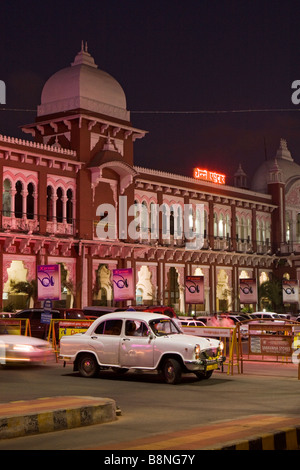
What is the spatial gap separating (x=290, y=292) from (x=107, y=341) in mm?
24953

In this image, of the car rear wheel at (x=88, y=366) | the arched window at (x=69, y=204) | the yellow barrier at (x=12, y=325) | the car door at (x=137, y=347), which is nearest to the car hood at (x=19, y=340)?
the yellow barrier at (x=12, y=325)

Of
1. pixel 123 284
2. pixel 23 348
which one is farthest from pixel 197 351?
pixel 123 284

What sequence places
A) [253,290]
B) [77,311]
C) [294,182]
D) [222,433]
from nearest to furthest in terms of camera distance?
1. [222,433]
2. [77,311]
3. [253,290]
4. [294,182]

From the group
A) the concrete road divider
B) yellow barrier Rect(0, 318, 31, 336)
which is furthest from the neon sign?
the concrete road divider

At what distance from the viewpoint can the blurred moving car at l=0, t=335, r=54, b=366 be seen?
18703mm

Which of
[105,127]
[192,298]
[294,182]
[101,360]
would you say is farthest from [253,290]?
[101,360]

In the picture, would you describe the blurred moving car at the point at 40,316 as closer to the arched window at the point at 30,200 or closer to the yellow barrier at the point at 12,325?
the yellow barrier at the point at 12,325

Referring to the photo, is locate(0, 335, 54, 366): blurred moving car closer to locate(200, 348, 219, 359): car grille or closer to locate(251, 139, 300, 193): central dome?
locate(200, 348, 219, 359): car grille

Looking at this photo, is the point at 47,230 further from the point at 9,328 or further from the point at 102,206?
the point at 9,328

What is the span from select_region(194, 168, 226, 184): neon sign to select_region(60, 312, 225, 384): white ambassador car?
114ft

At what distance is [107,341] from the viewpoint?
16766 mm

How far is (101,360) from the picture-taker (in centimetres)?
1678

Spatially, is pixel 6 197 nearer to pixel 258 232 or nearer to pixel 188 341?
pixel 188 341
